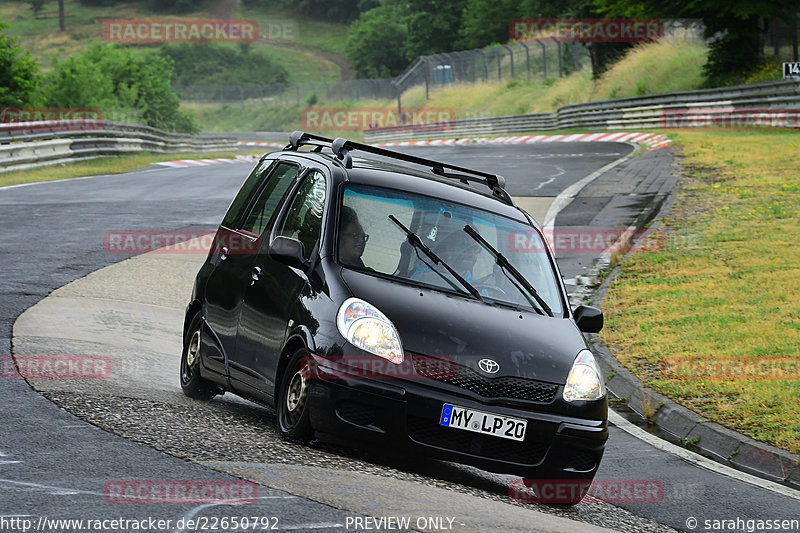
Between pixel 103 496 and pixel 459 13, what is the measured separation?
99.4 meters

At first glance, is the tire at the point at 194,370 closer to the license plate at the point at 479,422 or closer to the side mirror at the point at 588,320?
the license plate at the point at 479,422

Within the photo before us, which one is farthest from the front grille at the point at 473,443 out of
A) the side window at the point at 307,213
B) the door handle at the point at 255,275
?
the door handle at the point at 255,275

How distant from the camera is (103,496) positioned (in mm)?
5090

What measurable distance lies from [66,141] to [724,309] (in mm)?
22588

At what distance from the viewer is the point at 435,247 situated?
734cm

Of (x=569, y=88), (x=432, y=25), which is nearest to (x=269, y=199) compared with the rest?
(x=569, y=88)

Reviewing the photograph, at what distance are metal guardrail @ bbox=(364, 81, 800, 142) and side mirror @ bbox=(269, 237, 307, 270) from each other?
29078 millimetres

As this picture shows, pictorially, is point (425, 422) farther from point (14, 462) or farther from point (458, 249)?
point (14, 462)

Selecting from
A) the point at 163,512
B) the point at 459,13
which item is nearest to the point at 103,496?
the point at 163,512

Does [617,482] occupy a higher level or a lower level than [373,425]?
lower

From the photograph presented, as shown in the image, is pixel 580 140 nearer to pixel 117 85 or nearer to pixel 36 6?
pixel 117 85

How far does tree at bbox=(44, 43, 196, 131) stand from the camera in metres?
47.7

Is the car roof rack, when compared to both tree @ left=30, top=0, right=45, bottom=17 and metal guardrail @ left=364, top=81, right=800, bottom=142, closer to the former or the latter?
metal guardrail @ left=364, top=81, right=800, bottom=142

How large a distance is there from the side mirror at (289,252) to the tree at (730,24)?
34.8 metres
